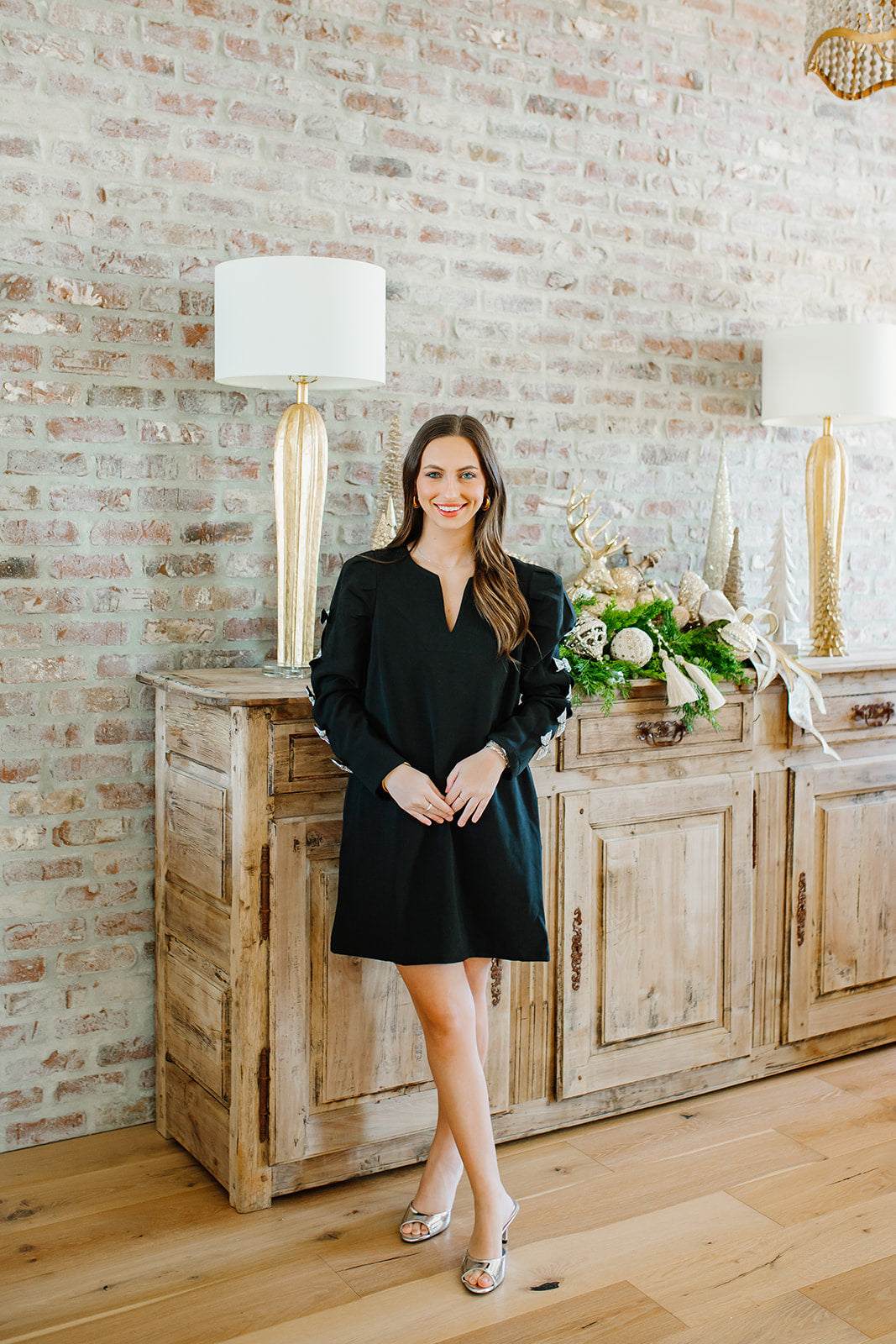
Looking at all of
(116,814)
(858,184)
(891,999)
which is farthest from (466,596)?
(858,184)

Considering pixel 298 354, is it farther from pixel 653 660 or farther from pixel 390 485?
pixel 653 660

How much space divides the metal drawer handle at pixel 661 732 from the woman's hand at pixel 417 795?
0.76 meters

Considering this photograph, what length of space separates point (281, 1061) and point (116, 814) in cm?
71

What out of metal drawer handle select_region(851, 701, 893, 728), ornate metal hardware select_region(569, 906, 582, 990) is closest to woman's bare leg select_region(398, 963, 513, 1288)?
ornate metal hardware select_region(569, 906, 582, 990)

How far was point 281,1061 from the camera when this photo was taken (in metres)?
2.19

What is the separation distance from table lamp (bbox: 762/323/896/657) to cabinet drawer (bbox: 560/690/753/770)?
1.81ft

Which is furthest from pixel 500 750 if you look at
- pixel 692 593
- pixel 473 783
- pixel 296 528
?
pixel 692 593

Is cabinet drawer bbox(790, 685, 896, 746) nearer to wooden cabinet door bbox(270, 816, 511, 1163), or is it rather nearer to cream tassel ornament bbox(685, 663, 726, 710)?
cream tassel ornament bbox(685, 663, 726, 710)

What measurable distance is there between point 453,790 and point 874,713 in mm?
1493

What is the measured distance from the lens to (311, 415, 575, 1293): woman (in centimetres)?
198

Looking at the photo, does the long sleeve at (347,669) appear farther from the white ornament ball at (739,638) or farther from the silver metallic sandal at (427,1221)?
the white ornament ball at (739,638)

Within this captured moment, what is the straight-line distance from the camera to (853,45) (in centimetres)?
194

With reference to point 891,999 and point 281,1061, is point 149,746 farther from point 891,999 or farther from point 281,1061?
point 891,999

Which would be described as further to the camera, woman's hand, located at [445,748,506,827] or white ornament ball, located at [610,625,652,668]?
white ornament ball, located at [610,625,652,668]
